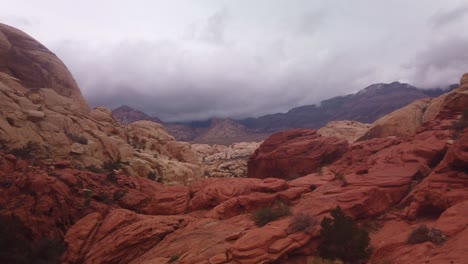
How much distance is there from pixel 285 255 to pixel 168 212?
10633 mm

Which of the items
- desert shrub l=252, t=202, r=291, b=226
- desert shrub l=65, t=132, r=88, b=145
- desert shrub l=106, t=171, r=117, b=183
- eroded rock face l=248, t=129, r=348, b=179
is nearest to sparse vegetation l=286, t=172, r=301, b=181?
eroded rock face l=248, t=129, r=348, b=179

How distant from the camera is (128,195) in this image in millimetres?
20062

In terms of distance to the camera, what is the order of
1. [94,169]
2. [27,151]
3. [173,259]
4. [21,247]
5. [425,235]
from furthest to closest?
[94,169], [27,151], [21,247], [173,259], [425,235]

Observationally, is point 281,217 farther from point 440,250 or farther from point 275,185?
point 440,250

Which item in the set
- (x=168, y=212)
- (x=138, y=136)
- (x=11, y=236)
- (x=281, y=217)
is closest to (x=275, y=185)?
(x=281, y=217)

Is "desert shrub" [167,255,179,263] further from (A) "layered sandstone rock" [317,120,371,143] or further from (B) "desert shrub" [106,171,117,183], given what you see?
(A) "layered sandstone rock" [317,120,371,143]

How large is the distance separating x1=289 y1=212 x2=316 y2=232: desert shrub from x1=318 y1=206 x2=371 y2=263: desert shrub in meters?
0.68

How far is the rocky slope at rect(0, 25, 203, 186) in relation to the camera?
25.3 metres

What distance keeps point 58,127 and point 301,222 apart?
25.3 m

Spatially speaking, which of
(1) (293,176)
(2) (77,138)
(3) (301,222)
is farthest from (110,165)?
(3) (301,222)

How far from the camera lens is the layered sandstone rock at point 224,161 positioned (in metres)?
45.2

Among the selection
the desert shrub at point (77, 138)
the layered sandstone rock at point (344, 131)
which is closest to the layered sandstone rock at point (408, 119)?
the layered sandstone rock at point (344, 131)

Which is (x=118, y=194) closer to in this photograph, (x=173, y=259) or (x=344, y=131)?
(x=173, y=259)

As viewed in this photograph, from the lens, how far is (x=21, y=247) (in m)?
13.4
